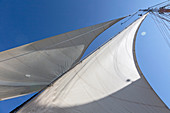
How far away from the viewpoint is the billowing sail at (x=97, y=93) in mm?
1317

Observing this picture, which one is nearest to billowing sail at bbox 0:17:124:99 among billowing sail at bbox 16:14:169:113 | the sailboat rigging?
the sailboat rigging

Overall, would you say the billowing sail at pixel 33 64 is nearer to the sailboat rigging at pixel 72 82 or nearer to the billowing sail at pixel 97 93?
the sailboat rigging at pixel 72 82

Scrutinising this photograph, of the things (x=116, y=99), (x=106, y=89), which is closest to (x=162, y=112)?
(x=116, y=99)

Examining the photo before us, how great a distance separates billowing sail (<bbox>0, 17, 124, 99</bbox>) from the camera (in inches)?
97.1

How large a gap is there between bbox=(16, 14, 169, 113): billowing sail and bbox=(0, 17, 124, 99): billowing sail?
3.81 feet

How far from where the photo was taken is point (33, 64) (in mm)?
2902

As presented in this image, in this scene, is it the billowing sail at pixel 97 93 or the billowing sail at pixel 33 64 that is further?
the billowing sail at pixel 33 64

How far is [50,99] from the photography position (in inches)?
51.1

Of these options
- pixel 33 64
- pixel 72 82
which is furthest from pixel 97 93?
pixel 33 64

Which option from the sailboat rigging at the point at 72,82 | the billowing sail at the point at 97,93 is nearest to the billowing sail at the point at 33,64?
the sailboat rigging at the point at 72,82

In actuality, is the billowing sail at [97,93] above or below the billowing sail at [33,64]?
below

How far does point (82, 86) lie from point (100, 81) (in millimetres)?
631

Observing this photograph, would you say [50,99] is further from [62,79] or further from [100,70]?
[100,70]

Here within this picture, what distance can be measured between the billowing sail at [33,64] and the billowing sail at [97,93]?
1.16 meters
